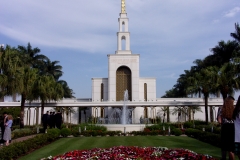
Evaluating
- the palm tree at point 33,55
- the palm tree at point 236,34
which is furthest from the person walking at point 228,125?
the palm tree at point 33,55

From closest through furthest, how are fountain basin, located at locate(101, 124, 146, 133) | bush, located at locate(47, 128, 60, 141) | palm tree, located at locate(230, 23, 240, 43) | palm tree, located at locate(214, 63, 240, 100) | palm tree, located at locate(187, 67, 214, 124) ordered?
1. bush, located at locate(47, 128, 60, 141)
2. fountain basin, located at locate(101, 124, 146, 133)
3. palm tree, located at locate(214, 63, 240, 100)
4. palm tree, located at locate(187, 67, 214, 124)
5. palm tree, located at locate(230, 23, 240, 43)

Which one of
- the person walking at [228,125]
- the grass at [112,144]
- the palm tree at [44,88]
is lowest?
the grass at [112,144]

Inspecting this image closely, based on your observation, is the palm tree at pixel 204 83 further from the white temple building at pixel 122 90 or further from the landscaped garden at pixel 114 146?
the white temple building at pixel 122 90

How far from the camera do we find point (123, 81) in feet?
140

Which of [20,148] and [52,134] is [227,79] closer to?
[52,134]

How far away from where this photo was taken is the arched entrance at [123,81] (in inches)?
1658

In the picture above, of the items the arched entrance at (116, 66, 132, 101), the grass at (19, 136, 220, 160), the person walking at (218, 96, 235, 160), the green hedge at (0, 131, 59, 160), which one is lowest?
the grass at (19, 136, 220, 160)

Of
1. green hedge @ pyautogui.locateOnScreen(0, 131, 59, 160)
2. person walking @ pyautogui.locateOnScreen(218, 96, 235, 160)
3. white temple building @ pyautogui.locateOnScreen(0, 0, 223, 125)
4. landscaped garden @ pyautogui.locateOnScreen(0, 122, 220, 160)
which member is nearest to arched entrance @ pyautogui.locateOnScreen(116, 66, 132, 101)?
white temple building @ pyautogui.locateOnScreen(0, 0, 223, 125)

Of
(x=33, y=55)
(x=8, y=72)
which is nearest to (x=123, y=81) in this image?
(x=33, y=55)

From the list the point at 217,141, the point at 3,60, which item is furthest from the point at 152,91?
the point at 217,141

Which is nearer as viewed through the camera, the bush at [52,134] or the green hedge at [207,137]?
the green hedge at [207,137]

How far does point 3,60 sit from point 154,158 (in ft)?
47.6

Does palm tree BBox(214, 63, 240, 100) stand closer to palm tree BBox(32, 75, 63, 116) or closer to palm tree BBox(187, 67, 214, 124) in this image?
palm tree BBox(187, 67, 214, 124)

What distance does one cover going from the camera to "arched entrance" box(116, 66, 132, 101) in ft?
138
